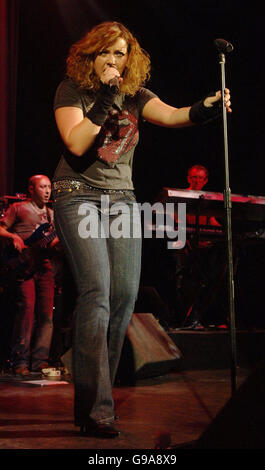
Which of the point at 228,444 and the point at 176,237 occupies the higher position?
the point at 176,237

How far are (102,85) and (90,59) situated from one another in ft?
1.33

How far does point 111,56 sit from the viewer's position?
98.0 inches

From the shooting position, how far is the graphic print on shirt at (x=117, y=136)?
2.51 meters

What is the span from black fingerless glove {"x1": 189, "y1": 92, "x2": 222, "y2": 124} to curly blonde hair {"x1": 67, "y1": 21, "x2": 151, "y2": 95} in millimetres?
365

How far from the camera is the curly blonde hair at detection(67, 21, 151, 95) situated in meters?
2.49

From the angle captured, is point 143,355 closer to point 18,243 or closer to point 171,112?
point 18,243

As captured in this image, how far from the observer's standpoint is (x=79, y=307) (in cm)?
236

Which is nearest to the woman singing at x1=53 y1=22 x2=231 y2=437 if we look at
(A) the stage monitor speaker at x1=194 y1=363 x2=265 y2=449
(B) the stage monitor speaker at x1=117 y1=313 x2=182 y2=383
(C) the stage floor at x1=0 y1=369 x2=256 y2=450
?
(C) the stage floor at x1=0 y1=369 x2=256 y2=450

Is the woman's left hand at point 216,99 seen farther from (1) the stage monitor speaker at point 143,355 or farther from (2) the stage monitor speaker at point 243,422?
(1) the stage monitor speaker at point 143,355

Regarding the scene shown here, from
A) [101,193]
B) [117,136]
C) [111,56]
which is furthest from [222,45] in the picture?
[101,193]

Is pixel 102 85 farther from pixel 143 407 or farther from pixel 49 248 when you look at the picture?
pixel 49 248

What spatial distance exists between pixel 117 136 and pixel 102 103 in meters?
0.35

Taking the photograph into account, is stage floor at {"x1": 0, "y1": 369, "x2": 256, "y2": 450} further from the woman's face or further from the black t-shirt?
the woman's face
